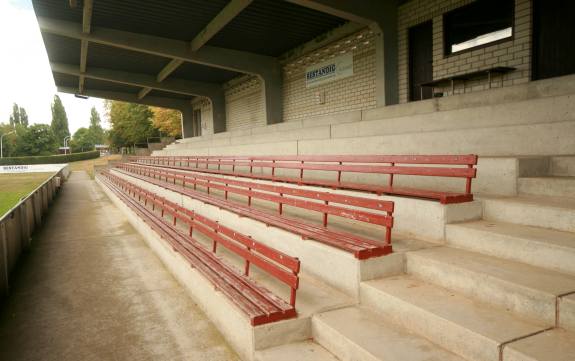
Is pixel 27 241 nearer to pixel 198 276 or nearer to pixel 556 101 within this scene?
pixel 198 276

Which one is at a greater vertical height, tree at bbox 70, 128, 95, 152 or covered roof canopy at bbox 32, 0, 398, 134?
tree at bbox 70, 128, 95, 152

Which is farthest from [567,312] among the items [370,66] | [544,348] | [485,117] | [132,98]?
[132,98]

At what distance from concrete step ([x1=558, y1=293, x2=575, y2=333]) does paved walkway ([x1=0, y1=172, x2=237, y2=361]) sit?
88.7 inches

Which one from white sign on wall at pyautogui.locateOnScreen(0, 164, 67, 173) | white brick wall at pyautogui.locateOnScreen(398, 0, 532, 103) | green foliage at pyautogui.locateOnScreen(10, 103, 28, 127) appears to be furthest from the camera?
green foliage at pyautogui.locateOnScreen(10, 103, 28, 127)

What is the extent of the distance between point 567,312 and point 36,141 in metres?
95.3

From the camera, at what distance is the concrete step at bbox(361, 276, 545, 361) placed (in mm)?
2092

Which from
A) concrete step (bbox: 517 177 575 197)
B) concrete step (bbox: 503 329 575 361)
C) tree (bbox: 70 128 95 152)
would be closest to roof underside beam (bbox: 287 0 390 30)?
concrete step (bbox: 517 177 575 197)

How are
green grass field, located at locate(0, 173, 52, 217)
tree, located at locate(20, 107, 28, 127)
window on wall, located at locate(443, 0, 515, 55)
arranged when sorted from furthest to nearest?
tree, located at locate(20, 107, 28, 127), green grass field, located at locate(0, 173, 52, 217), window on wall, located at locate(443, 0, 515, 55)

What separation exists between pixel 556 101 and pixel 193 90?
678 inches

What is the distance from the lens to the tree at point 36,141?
266 feet

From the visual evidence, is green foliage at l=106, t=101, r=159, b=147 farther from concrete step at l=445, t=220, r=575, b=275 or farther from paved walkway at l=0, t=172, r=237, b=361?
concrete step at l=445, t=220, r=575, b=275

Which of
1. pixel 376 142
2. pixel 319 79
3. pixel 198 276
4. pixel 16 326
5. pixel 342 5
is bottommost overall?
pixel 16 326

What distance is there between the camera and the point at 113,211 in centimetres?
1221


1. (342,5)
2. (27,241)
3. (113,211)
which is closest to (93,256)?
(27,241)
